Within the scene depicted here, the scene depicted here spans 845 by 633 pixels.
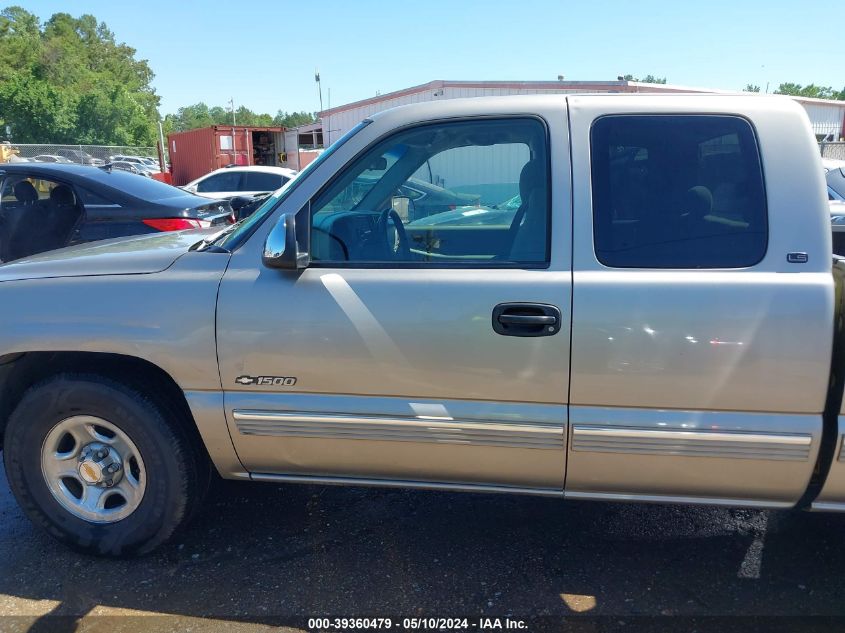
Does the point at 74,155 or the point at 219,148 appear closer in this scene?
the point at 219,148

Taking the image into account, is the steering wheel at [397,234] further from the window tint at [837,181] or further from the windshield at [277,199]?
the window tint at [837,181]

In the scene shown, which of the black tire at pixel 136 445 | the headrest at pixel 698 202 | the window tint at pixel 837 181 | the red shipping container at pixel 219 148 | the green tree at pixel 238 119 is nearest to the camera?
the headrest at pixel 698 202

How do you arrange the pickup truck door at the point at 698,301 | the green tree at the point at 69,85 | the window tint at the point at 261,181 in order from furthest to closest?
the green tree at the point at 69,85 < the window tint at the point at 261,181 < the pickup truck door at the point at 698,301

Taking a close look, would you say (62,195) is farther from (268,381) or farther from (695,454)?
(695,454)

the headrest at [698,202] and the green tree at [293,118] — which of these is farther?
the green tree at [293,118]

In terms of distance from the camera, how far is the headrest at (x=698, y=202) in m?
2.42

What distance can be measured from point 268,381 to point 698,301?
5.42 ft

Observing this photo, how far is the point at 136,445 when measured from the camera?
9.18 ft

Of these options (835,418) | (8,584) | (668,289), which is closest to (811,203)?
(668,289)

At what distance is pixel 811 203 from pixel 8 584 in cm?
355

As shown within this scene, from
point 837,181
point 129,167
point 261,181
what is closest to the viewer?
point 837,181

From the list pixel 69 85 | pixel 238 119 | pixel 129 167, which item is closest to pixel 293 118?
pixel 238 119

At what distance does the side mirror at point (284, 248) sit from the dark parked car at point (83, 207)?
11.3 feet

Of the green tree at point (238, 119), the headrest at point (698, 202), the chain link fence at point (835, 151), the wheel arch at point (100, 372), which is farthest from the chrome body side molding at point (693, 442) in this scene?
the green tree at point (238, 119)
